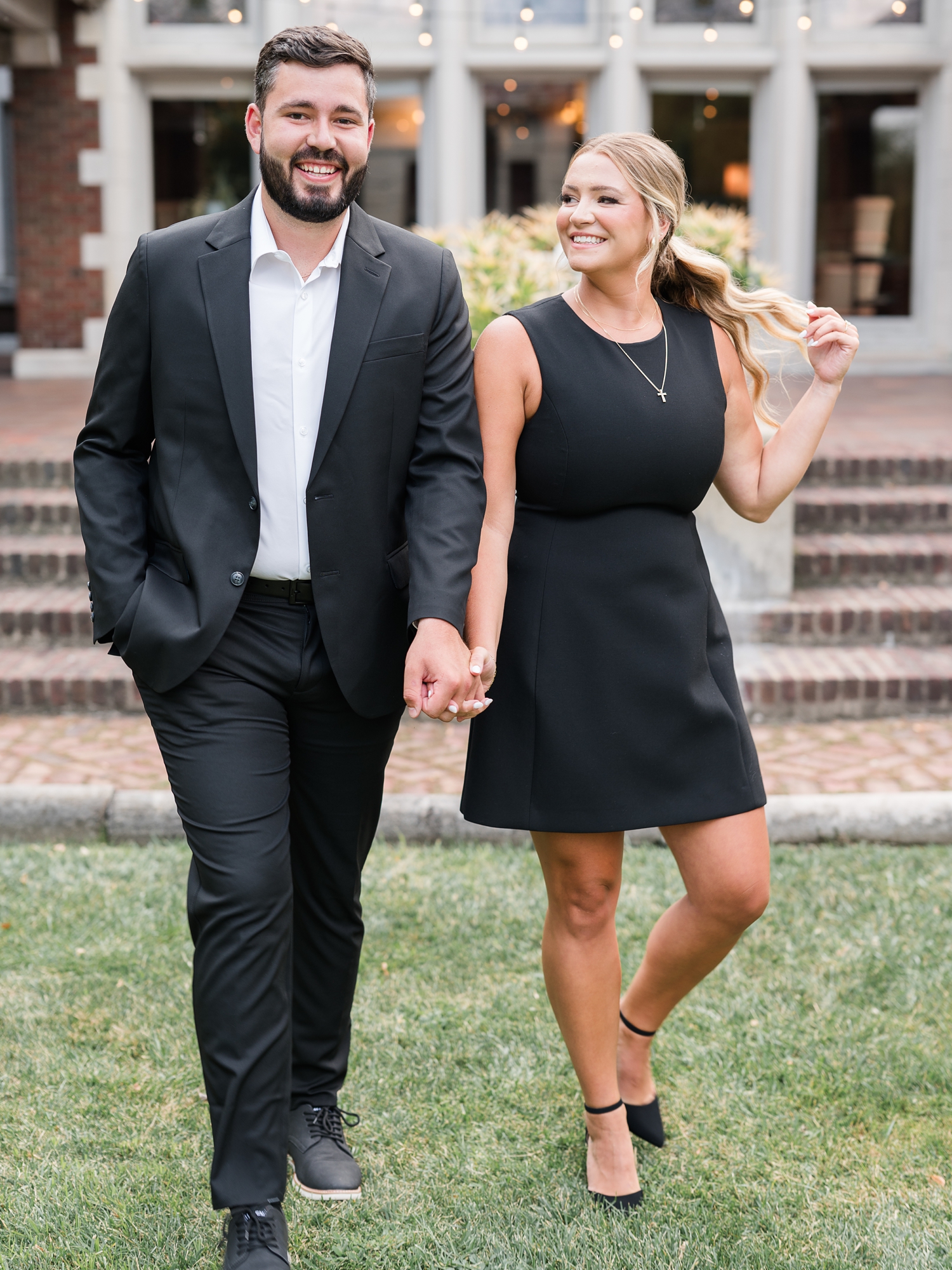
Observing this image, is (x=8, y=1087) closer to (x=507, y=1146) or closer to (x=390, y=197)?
(x=507, y=1146)

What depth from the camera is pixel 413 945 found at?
393 centimetres

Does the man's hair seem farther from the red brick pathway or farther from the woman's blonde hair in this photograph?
the red brick pathway

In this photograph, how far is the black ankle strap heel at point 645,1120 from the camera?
2.98 metres

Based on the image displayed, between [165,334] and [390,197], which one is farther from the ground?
[390,197]

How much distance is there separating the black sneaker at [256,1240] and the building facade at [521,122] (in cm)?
1083

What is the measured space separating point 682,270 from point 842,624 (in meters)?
4.00

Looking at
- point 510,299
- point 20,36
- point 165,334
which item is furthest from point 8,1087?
point 20,36

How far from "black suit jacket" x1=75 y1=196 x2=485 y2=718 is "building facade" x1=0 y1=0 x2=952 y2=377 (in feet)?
33.7

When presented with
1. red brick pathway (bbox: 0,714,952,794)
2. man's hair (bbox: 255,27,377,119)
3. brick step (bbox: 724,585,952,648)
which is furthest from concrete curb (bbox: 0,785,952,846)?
man's hair (bbox: 255,27,377,119)

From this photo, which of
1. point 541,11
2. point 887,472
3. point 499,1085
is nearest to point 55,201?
point 541,11

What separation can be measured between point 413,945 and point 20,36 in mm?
10294

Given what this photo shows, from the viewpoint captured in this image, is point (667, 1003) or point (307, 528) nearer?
point (307, 528)

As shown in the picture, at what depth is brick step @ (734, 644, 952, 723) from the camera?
6008 mm

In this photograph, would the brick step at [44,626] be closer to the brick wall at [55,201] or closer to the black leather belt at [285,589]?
the black leather belt at [285,589]
